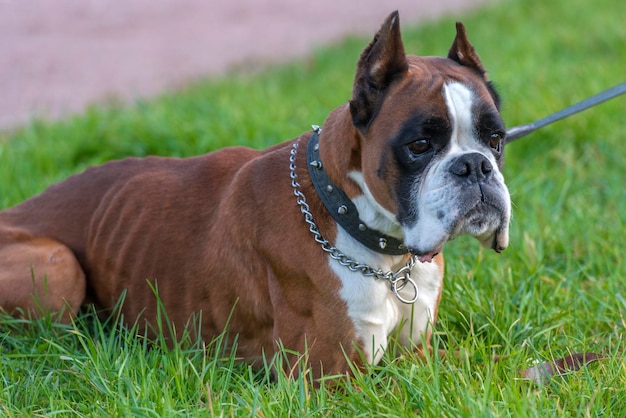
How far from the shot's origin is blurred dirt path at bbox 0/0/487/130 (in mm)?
8156

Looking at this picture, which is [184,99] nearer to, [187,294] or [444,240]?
[187,294]

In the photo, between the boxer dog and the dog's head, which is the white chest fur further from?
the dog's head

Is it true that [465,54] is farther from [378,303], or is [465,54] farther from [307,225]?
[378,303]

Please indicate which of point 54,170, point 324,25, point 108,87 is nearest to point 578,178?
point 54,170

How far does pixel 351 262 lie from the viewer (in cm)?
311

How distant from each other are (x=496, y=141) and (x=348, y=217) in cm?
54

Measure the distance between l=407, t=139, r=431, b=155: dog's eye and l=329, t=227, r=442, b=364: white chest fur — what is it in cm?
40

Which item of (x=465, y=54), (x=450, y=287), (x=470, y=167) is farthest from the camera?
(x=450, y=287)

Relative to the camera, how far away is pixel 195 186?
11.8 feet

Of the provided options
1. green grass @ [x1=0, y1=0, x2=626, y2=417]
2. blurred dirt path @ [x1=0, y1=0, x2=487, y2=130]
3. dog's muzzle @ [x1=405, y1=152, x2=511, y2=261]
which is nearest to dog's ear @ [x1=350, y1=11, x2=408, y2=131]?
dog's muzzle @ [x1=405, y1=152, x2=511, y2=261]

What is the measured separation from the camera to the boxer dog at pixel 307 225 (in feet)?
9.46

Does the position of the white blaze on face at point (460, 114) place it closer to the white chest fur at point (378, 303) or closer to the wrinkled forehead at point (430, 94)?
the wrinkled forehead at point (430, 94)

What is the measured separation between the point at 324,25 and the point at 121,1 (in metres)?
2.51

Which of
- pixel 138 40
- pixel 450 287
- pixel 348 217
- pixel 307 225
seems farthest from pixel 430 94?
pixel 138 40
